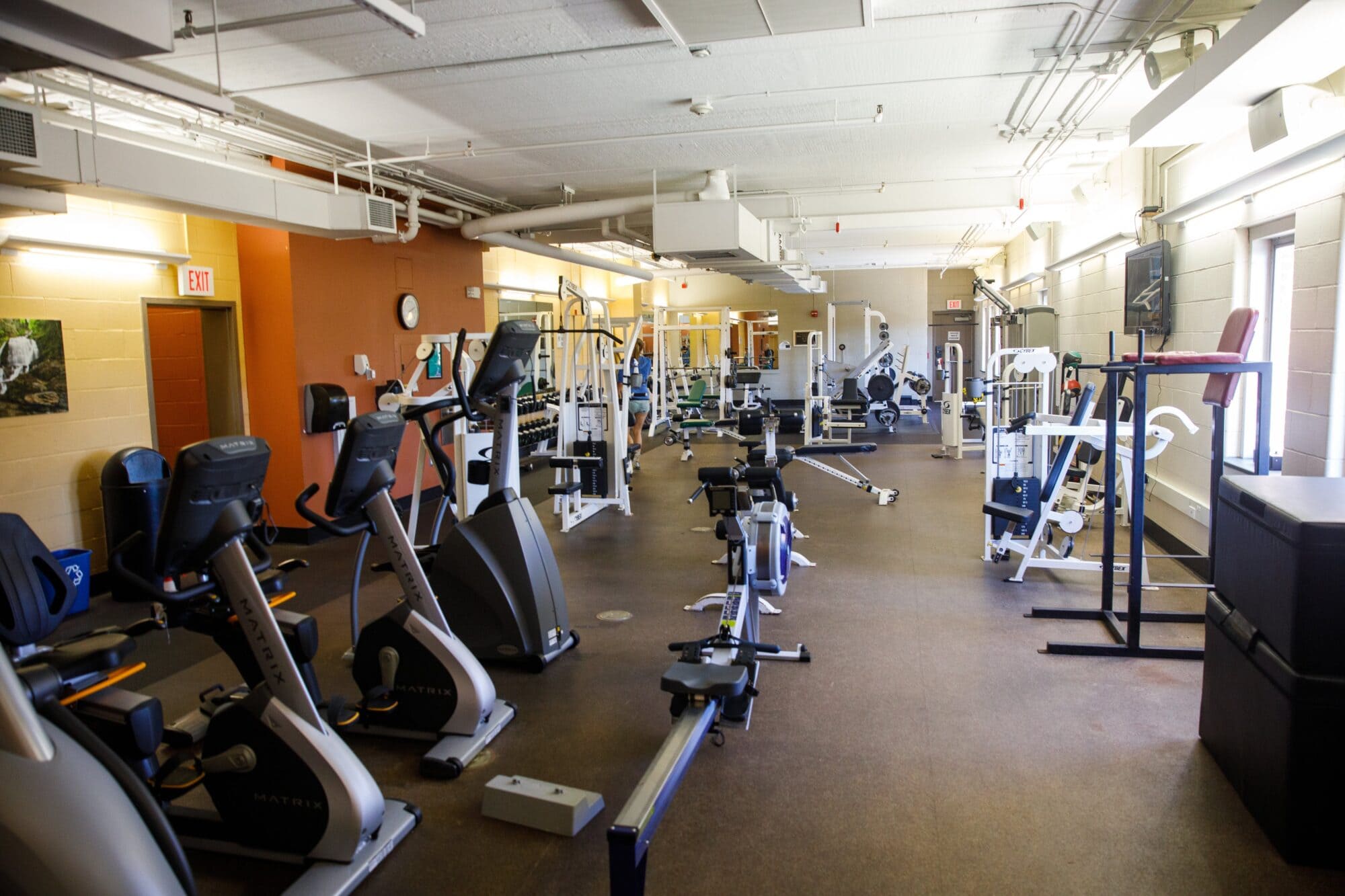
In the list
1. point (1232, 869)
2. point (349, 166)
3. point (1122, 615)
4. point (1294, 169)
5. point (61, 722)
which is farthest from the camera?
point (349, 166)

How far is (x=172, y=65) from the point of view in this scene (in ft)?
14.1

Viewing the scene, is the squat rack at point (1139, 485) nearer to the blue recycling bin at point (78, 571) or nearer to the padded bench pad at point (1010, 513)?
the padded bench pad at point (1010, 513)

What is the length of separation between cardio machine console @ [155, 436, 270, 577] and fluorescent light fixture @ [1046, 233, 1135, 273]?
22.3 feet

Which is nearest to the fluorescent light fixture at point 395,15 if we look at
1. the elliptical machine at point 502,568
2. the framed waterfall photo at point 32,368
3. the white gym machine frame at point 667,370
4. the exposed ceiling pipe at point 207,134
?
the elliptical machine at point 502,568

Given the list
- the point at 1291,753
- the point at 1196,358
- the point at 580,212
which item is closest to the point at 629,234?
the point at 580,212

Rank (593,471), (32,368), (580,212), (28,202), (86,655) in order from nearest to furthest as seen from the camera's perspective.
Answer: (86,655), (28,202), (32,368), (593,471), (580,212)

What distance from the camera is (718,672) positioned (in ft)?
9.05

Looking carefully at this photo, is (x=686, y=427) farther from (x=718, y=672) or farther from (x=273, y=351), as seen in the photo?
(x=718, y=672)

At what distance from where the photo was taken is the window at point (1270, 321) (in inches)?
197

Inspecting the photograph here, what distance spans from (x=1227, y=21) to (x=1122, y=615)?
312 cm

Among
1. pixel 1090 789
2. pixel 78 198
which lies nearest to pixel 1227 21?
pixel 1090 789

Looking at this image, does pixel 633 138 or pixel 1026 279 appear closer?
pixel 633 138

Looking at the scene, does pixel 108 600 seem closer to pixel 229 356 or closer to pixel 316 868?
pixel 229 356

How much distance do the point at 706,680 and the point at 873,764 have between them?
80 cm
